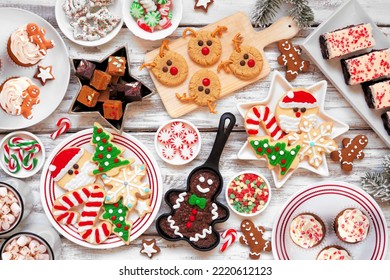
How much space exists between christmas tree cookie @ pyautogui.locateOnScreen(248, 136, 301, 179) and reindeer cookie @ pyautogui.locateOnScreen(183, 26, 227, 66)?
1.25 feet

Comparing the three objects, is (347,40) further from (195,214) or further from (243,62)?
(195,214)

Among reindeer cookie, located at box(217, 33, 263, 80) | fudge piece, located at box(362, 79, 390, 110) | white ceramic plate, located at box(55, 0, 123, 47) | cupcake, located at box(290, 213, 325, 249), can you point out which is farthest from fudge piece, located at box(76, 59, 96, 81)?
fudge piece, located at box(362, 79, 390, 110)

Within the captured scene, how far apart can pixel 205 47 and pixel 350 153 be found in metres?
0.78

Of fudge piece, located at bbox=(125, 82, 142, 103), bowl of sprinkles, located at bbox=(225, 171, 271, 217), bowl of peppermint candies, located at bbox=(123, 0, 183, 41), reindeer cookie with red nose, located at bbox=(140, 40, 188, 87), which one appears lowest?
bowl of sprinkles, located at bbox=(225, 171, 271, 217)

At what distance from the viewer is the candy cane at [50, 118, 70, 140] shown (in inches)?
92.9

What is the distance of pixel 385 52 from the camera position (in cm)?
236

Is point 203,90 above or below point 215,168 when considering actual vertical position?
above

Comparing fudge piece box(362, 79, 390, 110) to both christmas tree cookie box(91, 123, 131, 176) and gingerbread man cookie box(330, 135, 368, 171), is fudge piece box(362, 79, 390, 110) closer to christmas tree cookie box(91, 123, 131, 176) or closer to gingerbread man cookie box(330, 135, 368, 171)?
gingerbread man cookie box(330, 135, 368, 171)

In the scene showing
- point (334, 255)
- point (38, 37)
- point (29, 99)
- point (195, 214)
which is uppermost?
point (38, 37)

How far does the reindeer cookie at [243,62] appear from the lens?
237cm

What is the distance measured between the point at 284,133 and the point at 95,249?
0.96 metres

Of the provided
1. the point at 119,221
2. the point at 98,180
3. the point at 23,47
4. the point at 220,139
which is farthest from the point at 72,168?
the point at 220,139

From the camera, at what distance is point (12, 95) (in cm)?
215

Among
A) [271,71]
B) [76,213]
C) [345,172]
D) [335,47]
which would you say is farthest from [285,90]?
[76,213]
